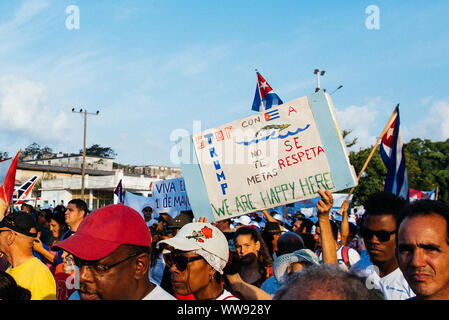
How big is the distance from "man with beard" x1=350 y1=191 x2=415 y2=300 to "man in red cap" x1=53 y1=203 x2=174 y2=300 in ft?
4.72

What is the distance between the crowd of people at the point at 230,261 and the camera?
6.74ft

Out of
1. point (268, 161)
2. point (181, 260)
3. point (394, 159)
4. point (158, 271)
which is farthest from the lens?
point (394, 159)

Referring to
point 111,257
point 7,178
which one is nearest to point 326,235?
point 111,257

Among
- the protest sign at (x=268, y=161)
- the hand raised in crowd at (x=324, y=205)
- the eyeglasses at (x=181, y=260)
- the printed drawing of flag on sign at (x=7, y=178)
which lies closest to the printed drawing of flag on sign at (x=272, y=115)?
the protest sign at (x=268, y=161)

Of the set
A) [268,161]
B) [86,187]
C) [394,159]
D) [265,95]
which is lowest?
[268,161]

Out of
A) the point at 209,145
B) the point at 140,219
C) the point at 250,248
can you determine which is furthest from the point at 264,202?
the point at 140,219

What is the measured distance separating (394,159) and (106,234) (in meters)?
4.77

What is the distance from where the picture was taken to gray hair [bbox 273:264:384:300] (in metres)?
1.29

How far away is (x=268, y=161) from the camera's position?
4.63m

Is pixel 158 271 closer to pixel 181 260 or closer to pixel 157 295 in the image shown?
pixel 181 260

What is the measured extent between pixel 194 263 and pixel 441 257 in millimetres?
1464
